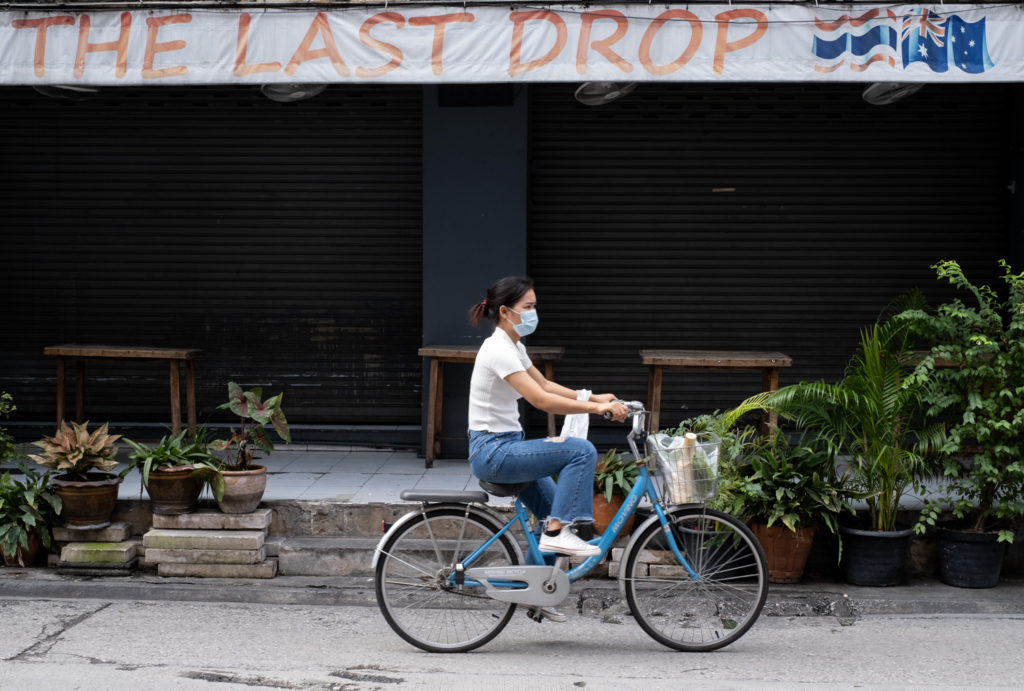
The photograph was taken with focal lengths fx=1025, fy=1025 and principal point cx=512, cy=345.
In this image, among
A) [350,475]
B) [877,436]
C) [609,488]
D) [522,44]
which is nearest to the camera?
[877,436]

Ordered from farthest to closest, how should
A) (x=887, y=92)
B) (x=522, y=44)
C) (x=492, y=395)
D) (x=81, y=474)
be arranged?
1. (x=887, y=92)
2. (x=522, y=44)
3. (x=81, y=474)
4. (x=492, y=395)

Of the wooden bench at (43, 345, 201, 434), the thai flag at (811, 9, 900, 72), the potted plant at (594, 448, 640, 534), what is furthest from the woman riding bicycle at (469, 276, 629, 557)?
the wooden bench at (43, 345, 201, 434)

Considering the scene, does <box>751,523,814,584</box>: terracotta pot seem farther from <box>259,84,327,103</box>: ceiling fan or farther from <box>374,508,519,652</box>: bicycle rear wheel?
<box>259,84,327,103</box>: ceiling fan

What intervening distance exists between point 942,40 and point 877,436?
2744 mm

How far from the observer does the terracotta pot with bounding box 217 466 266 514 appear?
22.2 feet

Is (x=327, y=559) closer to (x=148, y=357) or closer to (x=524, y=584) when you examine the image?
(x=524, y=584)

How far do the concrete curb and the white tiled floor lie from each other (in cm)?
72

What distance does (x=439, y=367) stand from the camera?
330 inches

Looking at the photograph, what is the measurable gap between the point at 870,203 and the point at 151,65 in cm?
617

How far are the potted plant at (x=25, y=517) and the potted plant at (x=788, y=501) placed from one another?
14.6 feet

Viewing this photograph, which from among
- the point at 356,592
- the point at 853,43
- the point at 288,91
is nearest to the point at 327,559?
the point at 356,592

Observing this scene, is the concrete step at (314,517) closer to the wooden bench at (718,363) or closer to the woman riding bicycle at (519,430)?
the wooden bench at (718,363)

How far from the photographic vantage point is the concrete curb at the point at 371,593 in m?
6.27

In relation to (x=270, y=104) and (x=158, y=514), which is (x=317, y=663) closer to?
(x=158, y=514)
